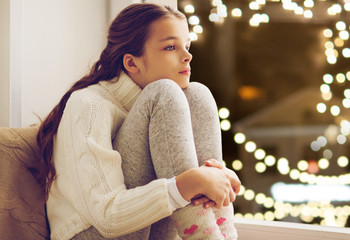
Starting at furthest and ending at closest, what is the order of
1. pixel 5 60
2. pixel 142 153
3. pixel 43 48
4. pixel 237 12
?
pixel 237 12 < pixel 43 48 < pixel 5 60 < pixel 142 153

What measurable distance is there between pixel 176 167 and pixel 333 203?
0.92 m

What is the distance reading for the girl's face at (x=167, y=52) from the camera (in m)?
1.07

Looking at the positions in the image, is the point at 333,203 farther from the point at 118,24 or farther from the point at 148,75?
the point at 118,24

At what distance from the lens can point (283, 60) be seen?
158cm

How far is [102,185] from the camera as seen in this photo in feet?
2.69

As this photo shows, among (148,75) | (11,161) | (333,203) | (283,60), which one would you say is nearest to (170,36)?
(148,75)

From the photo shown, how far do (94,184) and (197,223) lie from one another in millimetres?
Answer: 241

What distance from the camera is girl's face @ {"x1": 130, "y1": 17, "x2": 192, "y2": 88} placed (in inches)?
42.1

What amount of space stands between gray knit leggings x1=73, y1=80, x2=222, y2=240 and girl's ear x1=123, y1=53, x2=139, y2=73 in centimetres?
Result: 21

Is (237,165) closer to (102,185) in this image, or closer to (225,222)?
(225,222)

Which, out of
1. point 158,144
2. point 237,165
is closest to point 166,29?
point 158,144

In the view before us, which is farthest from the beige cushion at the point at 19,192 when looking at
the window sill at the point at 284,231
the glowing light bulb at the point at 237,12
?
the glowing light bulb at the point at 237,12

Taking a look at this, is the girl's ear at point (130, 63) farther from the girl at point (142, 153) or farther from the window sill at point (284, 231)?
the window sill at point (284, 231)

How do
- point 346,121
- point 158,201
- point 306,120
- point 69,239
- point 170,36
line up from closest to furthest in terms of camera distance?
point 158,201 → point 69,239 → point 170,36 → point 346,121 → point 306,120
